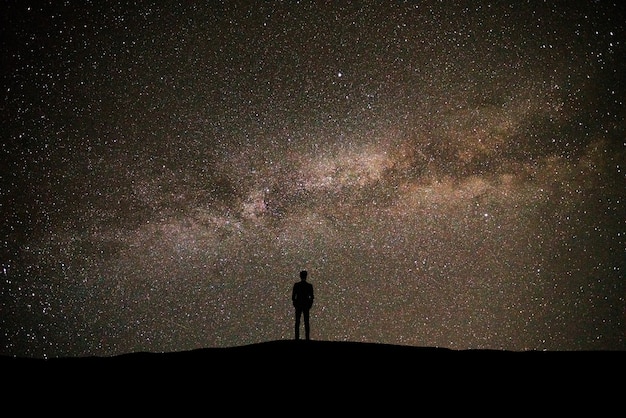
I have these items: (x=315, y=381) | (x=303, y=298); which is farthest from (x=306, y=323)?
(x=315, y=381)

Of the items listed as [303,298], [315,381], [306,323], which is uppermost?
[303,298]

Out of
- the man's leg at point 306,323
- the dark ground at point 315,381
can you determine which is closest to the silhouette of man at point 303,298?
the man's leg at point 306,323

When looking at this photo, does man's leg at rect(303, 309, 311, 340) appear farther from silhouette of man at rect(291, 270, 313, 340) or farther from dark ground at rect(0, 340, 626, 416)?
dark ground at rect(0, 340, 626, 416)

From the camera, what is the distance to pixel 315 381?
666 cm

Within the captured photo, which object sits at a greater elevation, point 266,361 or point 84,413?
point 266,361

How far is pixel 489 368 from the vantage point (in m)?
7.41

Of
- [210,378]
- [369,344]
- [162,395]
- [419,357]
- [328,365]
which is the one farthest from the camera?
[369,344]

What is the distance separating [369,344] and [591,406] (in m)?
4.31

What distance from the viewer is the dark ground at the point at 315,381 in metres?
5.96

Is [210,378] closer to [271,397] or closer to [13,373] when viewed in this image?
[271,397]

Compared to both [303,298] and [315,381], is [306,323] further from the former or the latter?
[315,381]

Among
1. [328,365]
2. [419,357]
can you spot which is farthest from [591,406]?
[328,365]

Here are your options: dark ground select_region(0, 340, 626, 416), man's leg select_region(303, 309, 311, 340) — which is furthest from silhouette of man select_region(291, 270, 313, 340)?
dark ground select_region(0, 340, 626, 416)

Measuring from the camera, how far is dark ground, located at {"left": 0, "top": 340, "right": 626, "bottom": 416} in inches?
235
